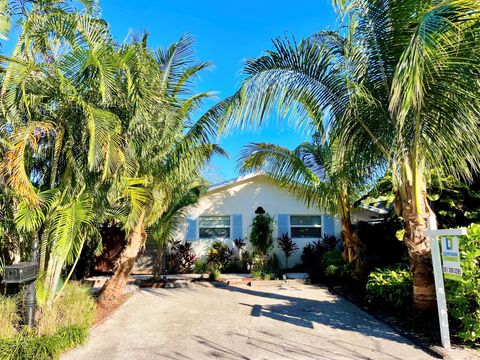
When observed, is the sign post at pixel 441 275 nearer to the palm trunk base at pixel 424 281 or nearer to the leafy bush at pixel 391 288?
the palm trunk base at pixel 424 281

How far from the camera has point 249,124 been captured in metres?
6.83

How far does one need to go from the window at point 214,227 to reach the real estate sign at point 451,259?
10458 millimetres

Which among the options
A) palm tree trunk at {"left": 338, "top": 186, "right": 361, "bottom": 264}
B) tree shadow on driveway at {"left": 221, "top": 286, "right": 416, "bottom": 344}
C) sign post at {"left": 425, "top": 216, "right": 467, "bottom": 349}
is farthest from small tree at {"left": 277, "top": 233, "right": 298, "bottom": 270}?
sign post at {"left": 425, "top": 216, "right": 467, "bottom": 349}

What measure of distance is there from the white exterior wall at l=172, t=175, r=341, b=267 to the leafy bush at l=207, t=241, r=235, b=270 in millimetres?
534

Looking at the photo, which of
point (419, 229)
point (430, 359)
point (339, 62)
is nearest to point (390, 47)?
point (339, 62)

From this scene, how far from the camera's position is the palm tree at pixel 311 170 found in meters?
10.0

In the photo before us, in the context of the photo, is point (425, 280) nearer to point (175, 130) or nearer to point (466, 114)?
point (466, 114)

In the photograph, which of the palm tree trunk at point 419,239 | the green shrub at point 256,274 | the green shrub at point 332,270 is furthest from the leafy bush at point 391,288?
the green shrub at point 256,274

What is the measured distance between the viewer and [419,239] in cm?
598

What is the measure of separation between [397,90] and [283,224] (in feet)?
36.4

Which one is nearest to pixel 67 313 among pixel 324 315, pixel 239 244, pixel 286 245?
pixel 324 315

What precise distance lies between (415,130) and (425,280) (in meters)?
2.63

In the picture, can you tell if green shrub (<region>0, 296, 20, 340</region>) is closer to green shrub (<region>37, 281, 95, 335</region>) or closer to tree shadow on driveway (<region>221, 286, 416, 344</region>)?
green shrub (<region>37, 281, 95, 335</region>)

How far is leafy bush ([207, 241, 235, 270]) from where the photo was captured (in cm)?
1388
